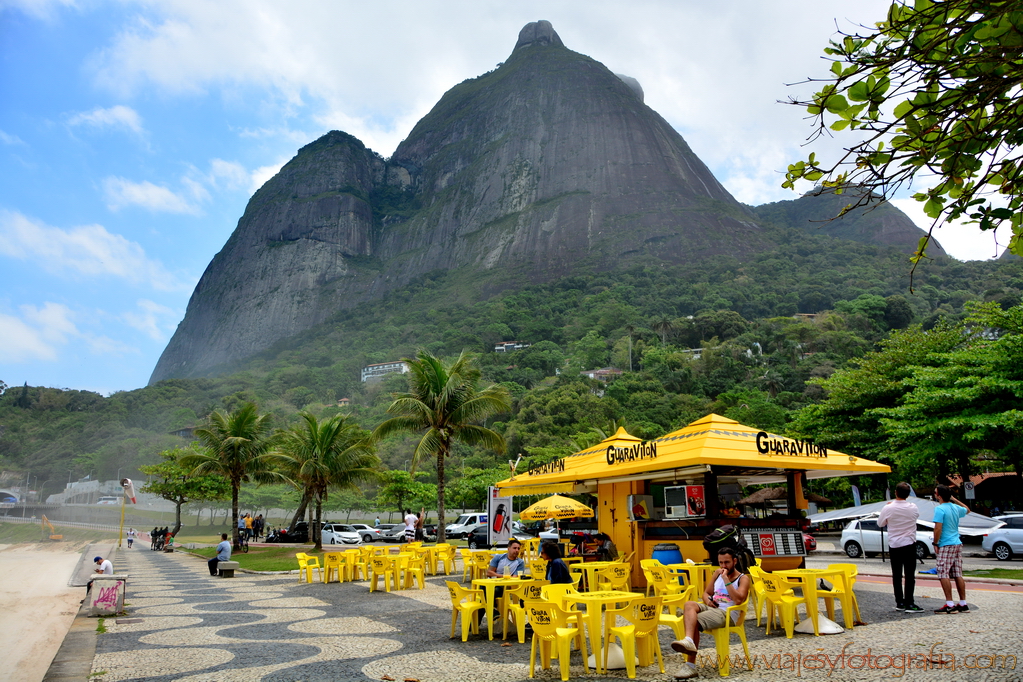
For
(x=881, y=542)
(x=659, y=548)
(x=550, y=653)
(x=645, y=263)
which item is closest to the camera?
(x=550, y=653)

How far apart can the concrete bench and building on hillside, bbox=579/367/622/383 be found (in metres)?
66.9

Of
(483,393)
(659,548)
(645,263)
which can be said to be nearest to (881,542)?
(659,548)

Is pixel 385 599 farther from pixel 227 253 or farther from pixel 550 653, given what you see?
pixel 227 253

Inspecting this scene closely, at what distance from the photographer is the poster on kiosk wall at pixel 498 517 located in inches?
558

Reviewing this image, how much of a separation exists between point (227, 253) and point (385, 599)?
187767mm

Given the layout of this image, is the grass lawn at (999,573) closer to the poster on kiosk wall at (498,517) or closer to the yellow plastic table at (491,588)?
the poster on kiosk wall at (498,517)

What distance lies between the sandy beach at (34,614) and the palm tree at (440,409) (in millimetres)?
9122

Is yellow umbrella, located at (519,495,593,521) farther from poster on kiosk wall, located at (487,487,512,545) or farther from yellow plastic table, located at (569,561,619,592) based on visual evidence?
yellow plastic table, located at (569,561,619,592)

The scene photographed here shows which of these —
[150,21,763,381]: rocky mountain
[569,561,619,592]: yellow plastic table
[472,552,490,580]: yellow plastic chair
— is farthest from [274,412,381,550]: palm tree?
[150,21,763,381]: rocky mountain

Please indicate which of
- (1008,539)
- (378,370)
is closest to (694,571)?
(1008,539)

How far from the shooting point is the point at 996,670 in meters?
4.56

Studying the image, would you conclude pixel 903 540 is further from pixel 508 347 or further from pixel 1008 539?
pixel 508 347

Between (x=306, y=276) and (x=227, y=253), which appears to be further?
(x=227, y=253)

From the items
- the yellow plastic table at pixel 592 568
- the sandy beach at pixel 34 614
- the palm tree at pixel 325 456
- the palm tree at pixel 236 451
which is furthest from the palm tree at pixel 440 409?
the yellow plastic table at pixel 592 568
